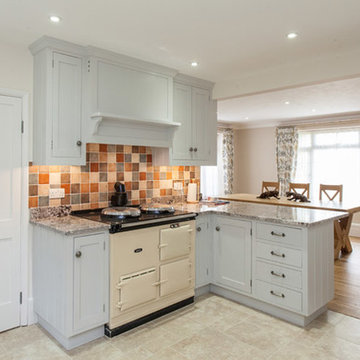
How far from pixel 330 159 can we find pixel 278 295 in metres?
4.90

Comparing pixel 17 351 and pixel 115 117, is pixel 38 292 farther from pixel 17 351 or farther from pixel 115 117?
pixel 115 117

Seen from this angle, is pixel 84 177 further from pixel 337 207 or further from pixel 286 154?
pixel 286 154

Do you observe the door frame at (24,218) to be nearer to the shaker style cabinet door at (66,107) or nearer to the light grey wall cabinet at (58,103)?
the light grey wall cabinet at (58,103)

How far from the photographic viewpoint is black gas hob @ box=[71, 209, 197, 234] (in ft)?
8.24

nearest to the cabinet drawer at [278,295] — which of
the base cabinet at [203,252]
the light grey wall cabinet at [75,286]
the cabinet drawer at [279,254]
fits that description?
the cabinet drawer at [279,254]

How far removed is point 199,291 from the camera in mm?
3340

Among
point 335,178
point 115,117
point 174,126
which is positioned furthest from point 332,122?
point 115,117

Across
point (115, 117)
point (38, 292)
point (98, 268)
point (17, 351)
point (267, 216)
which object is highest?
point (115, 117)

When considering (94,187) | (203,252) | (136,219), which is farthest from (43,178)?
(203,252)

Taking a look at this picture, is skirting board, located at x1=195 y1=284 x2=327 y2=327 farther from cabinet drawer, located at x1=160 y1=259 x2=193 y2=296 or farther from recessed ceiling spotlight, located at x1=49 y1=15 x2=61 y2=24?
recessed ceiling spotlight, located at x1=49 y1=15 x2=61 y2=24

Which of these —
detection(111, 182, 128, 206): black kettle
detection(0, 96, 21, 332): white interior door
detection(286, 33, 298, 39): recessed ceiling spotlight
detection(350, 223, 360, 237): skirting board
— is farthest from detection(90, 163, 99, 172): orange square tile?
detection(350, 223, 360, 237): skirting board

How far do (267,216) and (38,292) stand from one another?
6.89 feet

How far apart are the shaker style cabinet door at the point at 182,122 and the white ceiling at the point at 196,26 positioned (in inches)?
21.0

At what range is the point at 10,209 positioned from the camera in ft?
8.80
